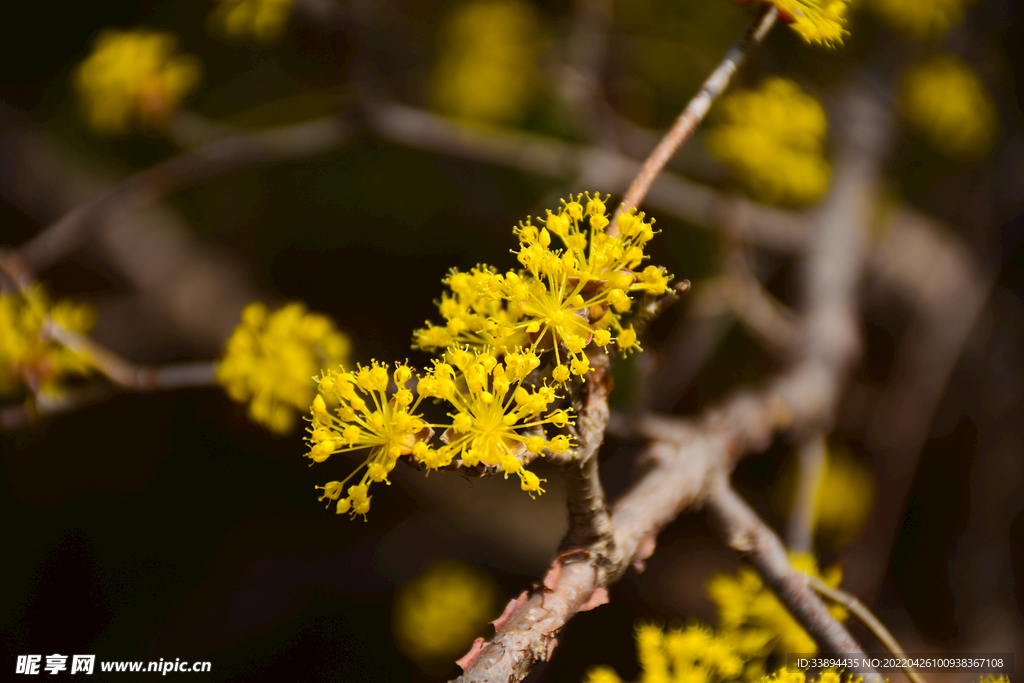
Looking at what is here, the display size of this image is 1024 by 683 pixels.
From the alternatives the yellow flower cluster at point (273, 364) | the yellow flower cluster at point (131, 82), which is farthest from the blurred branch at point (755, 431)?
the yellow flower cluster at point (131, 82)

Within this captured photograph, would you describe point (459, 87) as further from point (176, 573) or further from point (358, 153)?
point (176, 573)

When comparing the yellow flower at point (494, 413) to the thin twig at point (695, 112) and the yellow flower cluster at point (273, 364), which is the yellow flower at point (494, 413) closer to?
the thin twig at point (695, 112)

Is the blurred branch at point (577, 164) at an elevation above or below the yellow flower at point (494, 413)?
above

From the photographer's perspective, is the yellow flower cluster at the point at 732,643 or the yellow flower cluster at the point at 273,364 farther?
the yellow flower cluster at the point at 273,364

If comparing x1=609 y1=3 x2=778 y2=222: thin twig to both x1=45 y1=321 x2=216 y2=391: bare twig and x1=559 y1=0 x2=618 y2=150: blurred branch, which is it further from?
x1=559 y1=0 x2=618 y2=150: blurred branch

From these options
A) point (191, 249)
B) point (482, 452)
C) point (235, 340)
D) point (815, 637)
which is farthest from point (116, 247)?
point (815, 637)

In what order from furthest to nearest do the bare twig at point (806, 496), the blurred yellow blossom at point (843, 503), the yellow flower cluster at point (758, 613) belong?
the blurred yellow blossom at point (843, 503) < the bare twig at point (806, 496) < the yellow flower cluster at point (758, 613)

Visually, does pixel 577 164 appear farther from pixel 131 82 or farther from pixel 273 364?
pixel 131 82

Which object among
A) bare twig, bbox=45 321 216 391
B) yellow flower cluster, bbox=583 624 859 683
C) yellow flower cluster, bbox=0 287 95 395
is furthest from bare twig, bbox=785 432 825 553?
yellow flower cluster, bbox=0 287 95 395
